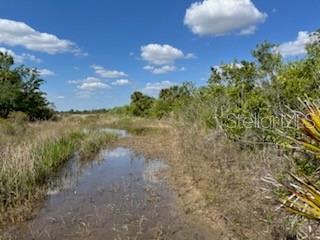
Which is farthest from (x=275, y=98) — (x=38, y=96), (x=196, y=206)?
(x=38, y=96)

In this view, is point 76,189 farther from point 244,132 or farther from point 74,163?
point 244,132

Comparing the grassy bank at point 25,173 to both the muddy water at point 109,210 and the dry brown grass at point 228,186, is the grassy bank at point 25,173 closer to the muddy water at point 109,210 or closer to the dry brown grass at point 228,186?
the muddy water at point 109,210

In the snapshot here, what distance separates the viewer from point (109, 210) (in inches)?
294

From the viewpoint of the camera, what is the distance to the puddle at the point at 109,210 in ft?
20.2

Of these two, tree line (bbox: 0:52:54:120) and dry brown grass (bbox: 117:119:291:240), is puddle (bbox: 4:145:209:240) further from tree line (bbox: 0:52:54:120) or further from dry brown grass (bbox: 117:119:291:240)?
tree line (bbox: 0:52:54:120)

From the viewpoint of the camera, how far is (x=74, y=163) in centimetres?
1261

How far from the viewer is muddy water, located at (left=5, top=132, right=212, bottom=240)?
615cm

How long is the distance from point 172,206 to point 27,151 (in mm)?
4235

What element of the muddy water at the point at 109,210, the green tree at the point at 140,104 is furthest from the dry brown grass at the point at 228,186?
the green tree at the point at 140,104

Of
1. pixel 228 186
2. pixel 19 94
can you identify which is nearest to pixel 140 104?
pixel 19 94
